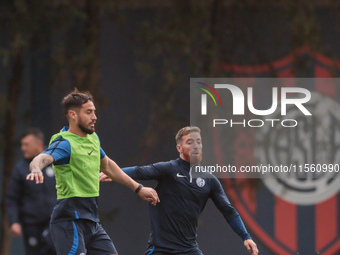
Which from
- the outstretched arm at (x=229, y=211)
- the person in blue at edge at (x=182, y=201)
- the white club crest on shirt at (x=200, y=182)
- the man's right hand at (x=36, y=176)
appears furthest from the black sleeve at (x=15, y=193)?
the man's right hand at (x=36, y=176)

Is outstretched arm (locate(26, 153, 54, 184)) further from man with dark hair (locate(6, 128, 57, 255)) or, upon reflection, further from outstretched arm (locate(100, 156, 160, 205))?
man with dark hair (locate(6, 128, 57, 255))

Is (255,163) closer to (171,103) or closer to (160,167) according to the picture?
(171,103)

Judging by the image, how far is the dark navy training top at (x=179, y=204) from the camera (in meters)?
6.04

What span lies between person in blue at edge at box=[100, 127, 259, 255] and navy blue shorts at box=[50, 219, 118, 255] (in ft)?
1.79

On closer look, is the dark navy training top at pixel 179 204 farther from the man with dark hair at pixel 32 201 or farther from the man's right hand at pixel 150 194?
the man with dark hair at pixel 32 201

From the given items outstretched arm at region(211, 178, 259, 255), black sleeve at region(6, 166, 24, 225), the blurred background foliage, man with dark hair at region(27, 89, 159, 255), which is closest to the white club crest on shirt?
outstretched arm at region(211, 178, 259, 255)

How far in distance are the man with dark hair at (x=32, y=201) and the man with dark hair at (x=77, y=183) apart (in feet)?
6.87

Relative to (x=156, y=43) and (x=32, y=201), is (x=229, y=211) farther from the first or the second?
(x=156, y=43)

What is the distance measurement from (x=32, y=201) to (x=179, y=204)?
228 cm

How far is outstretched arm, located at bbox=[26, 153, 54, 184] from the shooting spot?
4.90 metres

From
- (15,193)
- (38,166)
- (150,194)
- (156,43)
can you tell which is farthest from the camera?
(156,43)

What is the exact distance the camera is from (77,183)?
554 centimetres

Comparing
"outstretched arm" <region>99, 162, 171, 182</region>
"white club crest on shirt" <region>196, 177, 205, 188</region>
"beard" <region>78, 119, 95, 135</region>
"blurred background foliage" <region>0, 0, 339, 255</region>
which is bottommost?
"white club crest on shirt" <region>196, 177, 205, 188</region>

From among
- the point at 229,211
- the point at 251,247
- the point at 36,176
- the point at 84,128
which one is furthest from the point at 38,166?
the point at 251,247
